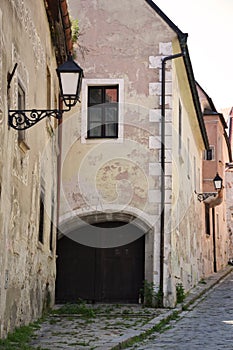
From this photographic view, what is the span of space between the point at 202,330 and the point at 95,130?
6.61 m

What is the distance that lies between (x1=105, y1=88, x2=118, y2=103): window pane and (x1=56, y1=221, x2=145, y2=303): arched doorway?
2.97m

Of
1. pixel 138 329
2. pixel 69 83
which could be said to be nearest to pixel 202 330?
pixel 138 329

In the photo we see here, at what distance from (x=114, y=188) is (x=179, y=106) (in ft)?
11.3

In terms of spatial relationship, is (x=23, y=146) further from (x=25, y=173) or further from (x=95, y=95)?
(x=95, y=95)

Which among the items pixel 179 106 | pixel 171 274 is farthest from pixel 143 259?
pixel 179 106

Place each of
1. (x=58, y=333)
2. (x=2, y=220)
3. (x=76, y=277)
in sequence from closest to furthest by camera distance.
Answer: (x=2, y=220) < (x=58, y=333) < (x=76, y=277)

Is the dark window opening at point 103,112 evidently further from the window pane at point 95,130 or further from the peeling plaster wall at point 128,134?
the peeling plaster wall at point 128,134

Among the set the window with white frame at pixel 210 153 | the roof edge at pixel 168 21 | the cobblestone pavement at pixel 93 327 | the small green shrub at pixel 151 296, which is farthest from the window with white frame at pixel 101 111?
the window with white frame at pixel 210 153

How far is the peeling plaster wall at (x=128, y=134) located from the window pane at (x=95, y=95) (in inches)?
7.3

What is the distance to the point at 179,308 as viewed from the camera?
15398mm

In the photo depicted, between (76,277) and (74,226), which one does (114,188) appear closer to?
(74,226)

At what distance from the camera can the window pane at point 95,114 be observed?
16969 millimetres

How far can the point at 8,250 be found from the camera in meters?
9.38

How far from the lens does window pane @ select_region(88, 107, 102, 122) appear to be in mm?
16969
